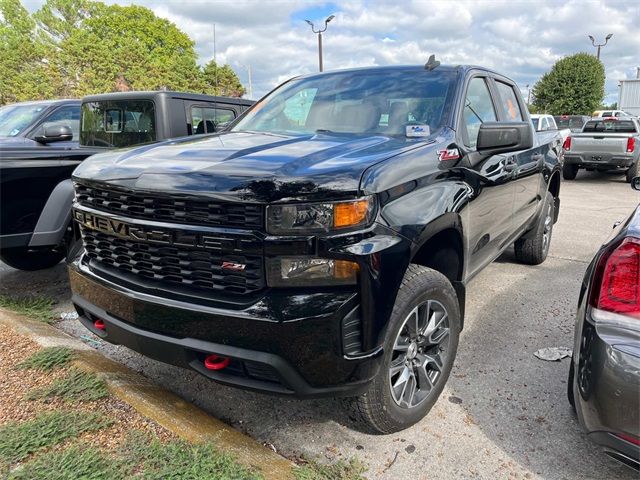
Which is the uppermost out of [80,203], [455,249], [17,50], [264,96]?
[17,50]

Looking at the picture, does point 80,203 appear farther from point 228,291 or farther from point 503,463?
point 503,463

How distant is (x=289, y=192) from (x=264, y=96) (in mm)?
2261

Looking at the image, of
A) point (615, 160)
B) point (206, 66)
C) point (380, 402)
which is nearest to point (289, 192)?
point (380, 402)

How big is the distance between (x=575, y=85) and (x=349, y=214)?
36.6 m

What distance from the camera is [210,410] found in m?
2.77

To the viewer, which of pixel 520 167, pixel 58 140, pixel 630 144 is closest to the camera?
pixel 520 167

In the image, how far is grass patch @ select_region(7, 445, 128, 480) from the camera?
1.99 m

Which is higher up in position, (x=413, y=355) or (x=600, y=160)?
(x=600, y=160)

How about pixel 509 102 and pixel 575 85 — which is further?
pixel 575 85

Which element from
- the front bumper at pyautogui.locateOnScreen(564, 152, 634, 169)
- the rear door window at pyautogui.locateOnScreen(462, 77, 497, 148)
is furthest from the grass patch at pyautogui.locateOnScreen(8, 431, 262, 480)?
the front bumper at pyautogui.locateOnScreen(564, 152, 634, 169)

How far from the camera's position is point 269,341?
6.45 feet

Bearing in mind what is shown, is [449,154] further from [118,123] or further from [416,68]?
[118,123]

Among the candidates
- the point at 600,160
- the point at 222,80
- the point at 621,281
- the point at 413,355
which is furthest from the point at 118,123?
the point at 222,80

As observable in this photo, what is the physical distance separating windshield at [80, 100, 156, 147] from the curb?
2578 millimetres
